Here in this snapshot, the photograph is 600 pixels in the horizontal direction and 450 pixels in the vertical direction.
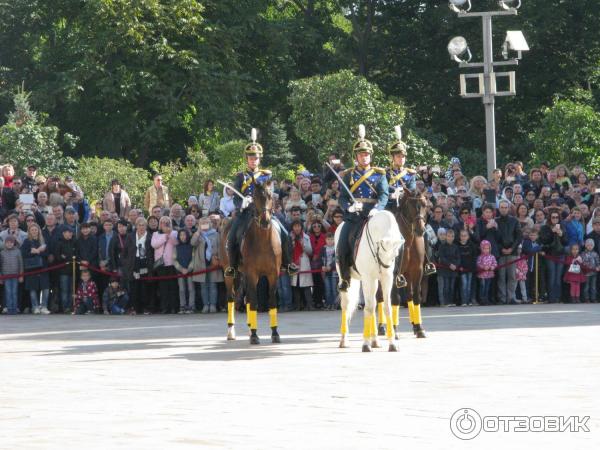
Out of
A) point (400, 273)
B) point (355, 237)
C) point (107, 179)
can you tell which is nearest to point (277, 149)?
point (107, 179)

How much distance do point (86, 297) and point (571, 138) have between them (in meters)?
21.0

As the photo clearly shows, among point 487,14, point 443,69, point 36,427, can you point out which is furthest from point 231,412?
point 443,69

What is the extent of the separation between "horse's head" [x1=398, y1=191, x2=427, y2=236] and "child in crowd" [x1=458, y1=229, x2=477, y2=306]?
746cm

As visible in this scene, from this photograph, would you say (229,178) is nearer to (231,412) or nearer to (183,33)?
(183,33)

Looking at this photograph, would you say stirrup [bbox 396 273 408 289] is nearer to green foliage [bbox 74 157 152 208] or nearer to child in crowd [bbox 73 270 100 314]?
child in crowd [bbox 73 270 100 314]

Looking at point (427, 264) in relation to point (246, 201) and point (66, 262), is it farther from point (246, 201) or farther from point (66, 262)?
point (66, 262)

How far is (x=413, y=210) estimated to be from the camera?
1997 cm

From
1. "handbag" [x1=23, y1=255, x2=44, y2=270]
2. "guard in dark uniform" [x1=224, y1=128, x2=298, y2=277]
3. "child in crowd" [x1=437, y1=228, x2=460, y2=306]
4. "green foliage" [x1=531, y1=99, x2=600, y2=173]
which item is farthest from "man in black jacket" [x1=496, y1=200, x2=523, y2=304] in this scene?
"green foliage" [x1=531, y1=99, x2=600, y2=173]

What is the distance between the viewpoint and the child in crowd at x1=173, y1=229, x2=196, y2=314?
2736 cm

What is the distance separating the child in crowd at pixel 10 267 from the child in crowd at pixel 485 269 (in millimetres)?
9228

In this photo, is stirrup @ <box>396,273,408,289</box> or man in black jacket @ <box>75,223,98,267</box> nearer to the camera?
stirrup @ <box>396,273,408,289</box>

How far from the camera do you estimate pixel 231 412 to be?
1302 cm

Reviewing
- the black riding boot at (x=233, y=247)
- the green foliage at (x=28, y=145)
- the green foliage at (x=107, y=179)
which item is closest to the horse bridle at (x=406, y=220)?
the black riding boot at (x=233, y=247)

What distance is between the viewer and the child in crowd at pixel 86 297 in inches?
1087
